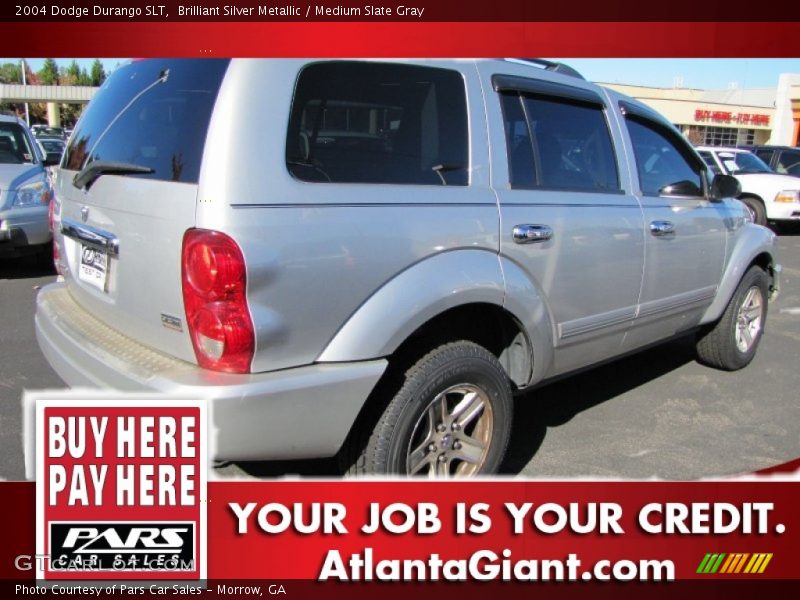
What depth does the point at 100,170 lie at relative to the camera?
253 cm

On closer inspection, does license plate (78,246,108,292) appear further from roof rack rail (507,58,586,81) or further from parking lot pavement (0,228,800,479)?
roof rack rail (507,58,586,81)

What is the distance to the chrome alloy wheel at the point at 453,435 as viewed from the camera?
102 inches

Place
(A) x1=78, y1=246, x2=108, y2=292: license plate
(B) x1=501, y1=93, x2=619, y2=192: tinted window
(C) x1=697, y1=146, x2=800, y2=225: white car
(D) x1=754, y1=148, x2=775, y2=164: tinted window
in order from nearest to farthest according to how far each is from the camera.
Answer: (A) x1=78, y1=246, x2=108, y2=292: license plate
(B) x1=501, y1=93, x2=619, y2=192: tinted window
(C) x1=697, y1=146, x2=800, y2=225: white car
(D) x1=754, y1=148, x2=775, y2=164: tinted window

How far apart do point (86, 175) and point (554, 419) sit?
2.75 metres

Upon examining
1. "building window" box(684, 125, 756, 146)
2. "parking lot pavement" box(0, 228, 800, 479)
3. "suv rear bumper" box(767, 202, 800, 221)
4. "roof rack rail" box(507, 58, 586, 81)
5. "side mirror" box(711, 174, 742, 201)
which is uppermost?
"building window" box(684, 125, 756, 146)

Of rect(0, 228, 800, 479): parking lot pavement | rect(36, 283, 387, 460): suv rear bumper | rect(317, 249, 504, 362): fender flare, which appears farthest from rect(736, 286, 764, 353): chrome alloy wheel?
rect(36, 283, 387, 460): suv rear bumper

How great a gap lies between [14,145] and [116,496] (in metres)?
6.62

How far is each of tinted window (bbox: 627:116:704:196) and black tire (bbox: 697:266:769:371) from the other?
3.13ft

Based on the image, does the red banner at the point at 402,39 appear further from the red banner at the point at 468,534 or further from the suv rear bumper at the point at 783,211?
the suv rear bumper at the point at 783,211

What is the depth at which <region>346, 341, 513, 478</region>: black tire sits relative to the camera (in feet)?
7.98

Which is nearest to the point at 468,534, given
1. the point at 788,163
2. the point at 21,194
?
the point at 21,194

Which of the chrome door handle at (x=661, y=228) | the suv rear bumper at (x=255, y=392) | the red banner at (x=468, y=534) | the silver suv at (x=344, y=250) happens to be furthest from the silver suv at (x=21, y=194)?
the chrome door handle at (x=661, y=228)

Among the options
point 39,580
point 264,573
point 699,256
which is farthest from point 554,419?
point 39,580

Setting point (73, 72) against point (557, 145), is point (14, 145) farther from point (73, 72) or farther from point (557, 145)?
point (557, 145)
